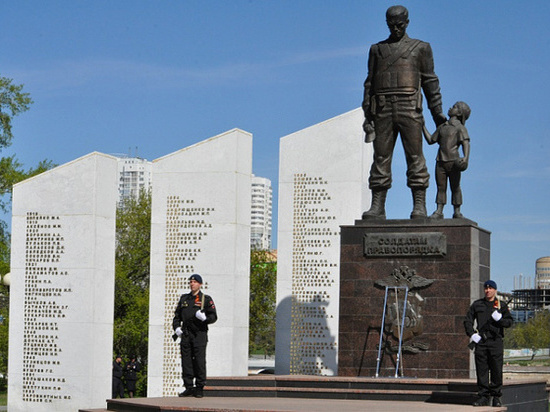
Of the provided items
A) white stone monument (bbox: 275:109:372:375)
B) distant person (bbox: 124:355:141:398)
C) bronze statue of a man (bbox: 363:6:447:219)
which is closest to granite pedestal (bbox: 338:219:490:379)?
bronze statue of a man (bbox: 363:6:447:219)

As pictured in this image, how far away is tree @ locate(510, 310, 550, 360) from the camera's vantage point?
303 ft

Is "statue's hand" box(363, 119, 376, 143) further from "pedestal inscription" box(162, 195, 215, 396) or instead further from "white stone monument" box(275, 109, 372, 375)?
"white stone monument" box(275, 109, 372, 375)

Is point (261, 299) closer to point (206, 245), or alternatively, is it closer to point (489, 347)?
point (206, 245)

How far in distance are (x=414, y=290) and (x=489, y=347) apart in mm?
2705

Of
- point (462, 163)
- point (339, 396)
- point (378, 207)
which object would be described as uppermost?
point (462, 163)

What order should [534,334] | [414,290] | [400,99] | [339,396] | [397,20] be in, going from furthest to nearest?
[534,334] → [400,99] → [397,20] → [414,290] → [339,396]

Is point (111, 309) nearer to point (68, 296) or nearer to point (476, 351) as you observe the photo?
point (68, 296)

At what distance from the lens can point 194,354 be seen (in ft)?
44.2

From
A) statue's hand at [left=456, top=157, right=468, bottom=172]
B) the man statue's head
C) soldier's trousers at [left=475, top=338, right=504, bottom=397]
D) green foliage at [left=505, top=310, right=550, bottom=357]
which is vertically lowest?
green foliage at [left=505, top=310, right=550, bottom=357]

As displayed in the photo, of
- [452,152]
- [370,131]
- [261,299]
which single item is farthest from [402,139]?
[261,299]

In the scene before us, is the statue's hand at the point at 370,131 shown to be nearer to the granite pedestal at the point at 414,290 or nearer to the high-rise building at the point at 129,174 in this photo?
the granite pedestal at the point at 414,290

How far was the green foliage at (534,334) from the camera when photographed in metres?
92.4

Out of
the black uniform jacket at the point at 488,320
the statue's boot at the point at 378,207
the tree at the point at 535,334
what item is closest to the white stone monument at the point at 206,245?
the statue's boot at the point at 378,207

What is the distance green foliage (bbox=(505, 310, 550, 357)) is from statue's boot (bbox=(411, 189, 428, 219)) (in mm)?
77021
